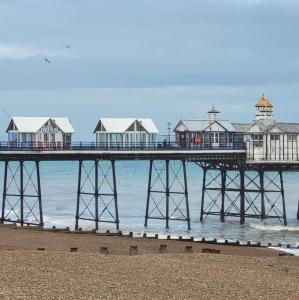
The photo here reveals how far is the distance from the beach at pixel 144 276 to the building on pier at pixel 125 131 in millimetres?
27669

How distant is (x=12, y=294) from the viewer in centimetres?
2388

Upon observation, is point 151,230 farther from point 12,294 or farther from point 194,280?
point 12,294

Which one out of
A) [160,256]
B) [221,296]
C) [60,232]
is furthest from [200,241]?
[221,296]

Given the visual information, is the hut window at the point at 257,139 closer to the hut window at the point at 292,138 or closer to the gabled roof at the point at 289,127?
the gabled roof at the point at 289,127

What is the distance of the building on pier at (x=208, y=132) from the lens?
6675 cm

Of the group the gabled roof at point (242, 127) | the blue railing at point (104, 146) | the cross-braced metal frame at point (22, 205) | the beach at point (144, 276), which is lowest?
the beach at point (144, 276)

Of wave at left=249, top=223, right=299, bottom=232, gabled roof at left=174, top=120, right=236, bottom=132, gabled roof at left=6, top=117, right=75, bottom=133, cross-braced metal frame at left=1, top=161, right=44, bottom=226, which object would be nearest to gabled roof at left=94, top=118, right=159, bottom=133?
gabled roof at left=6, top=117, right=75, bottom=133

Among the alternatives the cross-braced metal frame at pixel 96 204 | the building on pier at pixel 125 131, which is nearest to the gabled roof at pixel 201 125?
the building on pier at pixel 125 131

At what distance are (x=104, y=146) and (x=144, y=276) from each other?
97.1 feet

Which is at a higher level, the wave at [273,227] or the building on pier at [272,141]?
the building on pier at [272,141]

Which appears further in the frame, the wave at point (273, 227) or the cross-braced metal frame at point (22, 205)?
the wave at point (273, 227)

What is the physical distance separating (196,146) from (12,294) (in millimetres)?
39041

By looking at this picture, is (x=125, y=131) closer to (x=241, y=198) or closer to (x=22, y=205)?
(x=241, y=198)

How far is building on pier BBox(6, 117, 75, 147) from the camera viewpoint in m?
60.5
